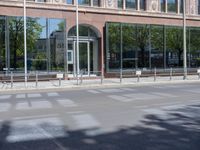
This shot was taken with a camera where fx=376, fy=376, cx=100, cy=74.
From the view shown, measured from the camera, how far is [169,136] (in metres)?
8.21

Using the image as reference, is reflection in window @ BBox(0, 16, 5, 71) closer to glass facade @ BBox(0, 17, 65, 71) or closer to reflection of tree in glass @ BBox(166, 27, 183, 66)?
glass facade @ BBox(0, 17, 65, 71)

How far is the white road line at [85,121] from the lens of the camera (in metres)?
9.49

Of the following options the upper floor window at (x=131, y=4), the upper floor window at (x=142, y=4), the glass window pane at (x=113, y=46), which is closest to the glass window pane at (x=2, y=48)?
the glass window pane at (x=113, y=46)

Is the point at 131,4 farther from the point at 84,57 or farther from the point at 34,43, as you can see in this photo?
the point at 34,43

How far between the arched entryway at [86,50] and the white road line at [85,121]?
18910 millimetres

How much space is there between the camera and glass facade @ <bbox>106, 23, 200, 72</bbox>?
3092 cm

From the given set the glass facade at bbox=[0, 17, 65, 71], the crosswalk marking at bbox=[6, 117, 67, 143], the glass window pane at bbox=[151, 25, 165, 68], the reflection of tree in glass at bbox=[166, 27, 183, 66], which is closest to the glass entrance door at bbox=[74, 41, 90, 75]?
the glass facade at bbox=[0, 17, 65, 71]

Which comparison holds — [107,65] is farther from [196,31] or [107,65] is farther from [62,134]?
[62,134]

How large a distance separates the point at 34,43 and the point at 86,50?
5.14 m

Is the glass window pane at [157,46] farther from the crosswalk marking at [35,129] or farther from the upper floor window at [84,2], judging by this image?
the crosswalk marking at [35,129]

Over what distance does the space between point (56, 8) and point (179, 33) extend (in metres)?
12.3

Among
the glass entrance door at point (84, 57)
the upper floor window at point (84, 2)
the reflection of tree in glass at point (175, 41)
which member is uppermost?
the upper floor window at point (84, 2)

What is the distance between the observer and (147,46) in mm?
32750

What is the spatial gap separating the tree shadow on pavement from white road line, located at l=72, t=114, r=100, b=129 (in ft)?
2.17
